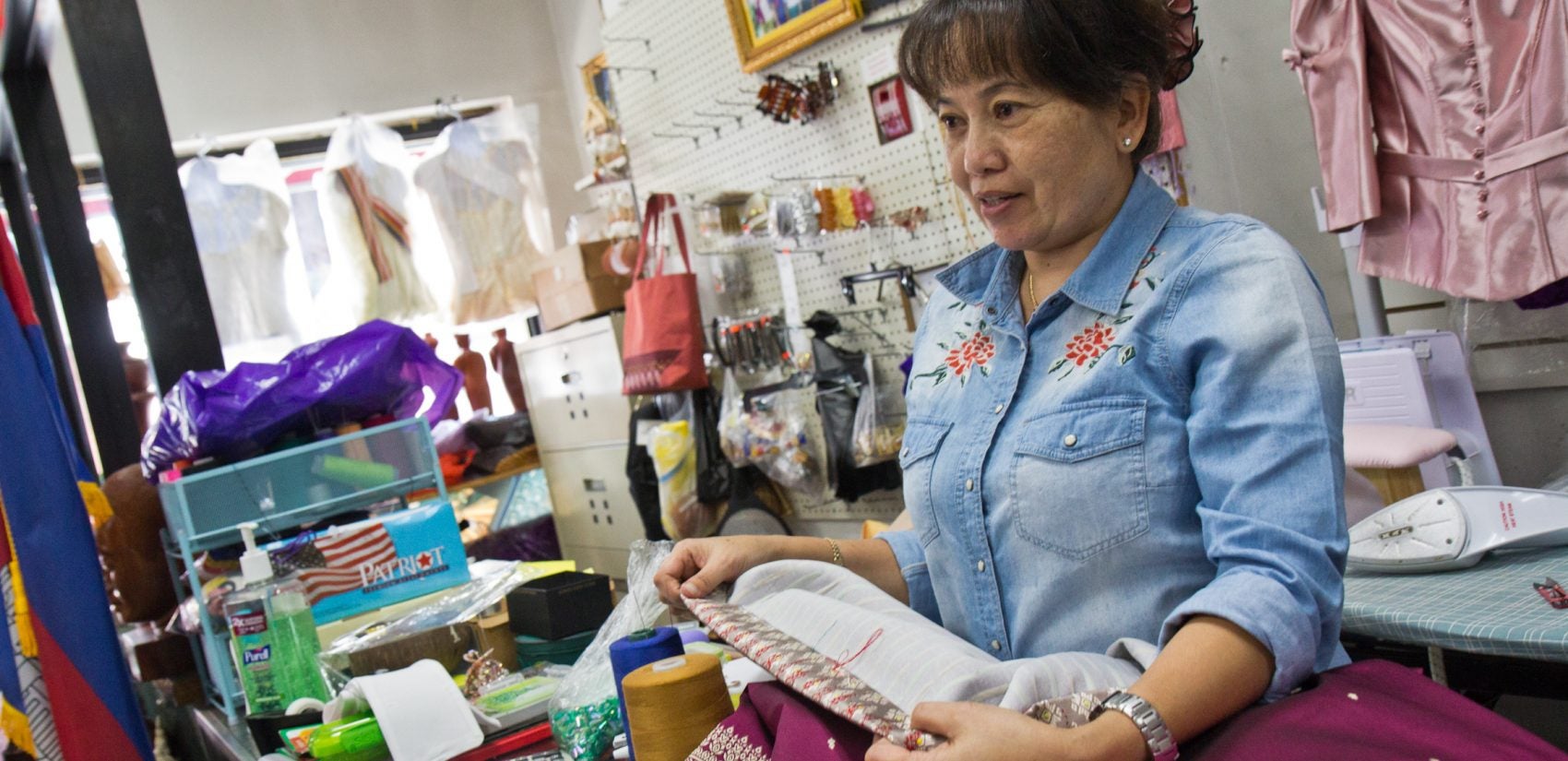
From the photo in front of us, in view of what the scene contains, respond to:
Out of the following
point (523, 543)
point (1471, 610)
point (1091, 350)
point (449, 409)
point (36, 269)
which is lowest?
point (523, 543)

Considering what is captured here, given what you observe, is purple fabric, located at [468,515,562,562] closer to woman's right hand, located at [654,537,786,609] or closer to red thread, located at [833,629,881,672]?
woman's right hand, located at [654,537,786,609]

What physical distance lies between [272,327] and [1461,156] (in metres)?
5.10

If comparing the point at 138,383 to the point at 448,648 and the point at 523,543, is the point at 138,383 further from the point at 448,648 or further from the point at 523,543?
the point at 448,648

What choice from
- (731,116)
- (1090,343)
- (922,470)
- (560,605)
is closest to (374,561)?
(560,605)

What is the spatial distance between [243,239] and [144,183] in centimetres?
308

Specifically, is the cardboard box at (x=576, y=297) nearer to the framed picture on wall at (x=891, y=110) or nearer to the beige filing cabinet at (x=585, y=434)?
the beige filing cabinet at (x=585, y=434)

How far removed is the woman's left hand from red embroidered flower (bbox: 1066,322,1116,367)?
14.5 inches

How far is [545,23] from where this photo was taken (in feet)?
21.7

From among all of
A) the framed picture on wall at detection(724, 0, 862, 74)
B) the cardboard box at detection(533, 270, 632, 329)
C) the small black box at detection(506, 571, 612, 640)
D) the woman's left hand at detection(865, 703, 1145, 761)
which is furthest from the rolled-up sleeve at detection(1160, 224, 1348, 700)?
the cardboard box at detection(533, 270, 632, 329)

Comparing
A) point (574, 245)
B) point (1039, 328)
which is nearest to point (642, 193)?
point (574, 245)

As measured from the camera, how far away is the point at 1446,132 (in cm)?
215

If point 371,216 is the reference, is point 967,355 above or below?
below

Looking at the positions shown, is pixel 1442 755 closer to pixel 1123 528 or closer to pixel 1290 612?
pixel 1290 612

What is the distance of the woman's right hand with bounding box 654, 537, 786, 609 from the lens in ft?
4.25
